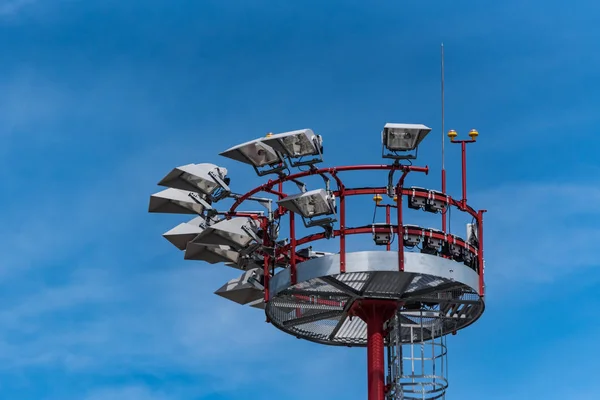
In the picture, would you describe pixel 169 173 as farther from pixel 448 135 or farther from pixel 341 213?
pixel 448 135

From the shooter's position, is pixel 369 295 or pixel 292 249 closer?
pixel 292 249

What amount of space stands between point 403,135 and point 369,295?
7223 mm

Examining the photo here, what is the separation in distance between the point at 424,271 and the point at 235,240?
7.71m

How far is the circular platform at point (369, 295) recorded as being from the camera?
5669 centimetres

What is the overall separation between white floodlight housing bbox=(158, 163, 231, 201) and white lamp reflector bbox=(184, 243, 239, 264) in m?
2.80

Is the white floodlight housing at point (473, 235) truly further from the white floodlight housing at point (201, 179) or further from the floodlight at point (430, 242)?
the white floodlight housing at point (201, 179)

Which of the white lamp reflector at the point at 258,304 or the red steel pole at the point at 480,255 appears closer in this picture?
the red steel pole at the point at 480,255

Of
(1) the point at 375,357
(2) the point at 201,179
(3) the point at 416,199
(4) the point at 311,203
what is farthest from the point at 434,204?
(2) the point at 201,179

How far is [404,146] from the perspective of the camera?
56.3 metres

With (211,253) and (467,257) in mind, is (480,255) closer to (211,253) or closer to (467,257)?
(467,257)

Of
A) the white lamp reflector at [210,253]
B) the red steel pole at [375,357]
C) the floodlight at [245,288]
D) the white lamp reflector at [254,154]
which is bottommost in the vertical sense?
the red steel pole at [375,357]

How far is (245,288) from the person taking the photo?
63156 millimetres

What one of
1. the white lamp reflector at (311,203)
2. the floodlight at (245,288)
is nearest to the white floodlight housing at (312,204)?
the white lamp reflector at (311,203)

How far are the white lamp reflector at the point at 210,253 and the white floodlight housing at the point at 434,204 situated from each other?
29.0 feet
